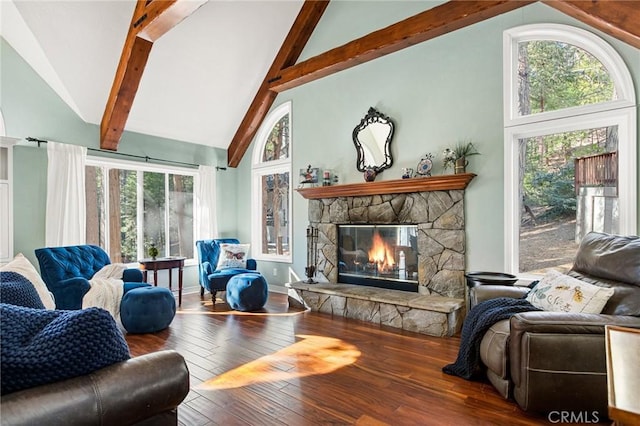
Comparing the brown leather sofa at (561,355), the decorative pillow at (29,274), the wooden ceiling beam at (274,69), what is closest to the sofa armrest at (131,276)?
the decorative pillow at (29,274)

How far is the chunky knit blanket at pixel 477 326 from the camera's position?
2391 mm

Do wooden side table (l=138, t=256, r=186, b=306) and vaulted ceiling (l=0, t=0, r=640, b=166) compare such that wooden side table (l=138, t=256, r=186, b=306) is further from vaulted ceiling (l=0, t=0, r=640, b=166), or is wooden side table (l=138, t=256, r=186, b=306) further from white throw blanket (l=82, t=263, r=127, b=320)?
vaulted ceiling (l=0, t=0, r=640, b=166)

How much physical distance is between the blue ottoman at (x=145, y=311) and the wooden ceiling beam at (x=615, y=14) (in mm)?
4633

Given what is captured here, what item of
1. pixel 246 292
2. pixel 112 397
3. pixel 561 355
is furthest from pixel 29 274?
pixel 561 355

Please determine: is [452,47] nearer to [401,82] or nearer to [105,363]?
[401,82]

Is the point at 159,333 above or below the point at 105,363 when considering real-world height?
below

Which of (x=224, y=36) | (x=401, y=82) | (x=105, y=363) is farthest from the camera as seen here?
(x=224, y=36)

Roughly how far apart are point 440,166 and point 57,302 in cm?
435

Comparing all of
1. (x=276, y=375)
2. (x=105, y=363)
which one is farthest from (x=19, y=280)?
(x=276, y=375)

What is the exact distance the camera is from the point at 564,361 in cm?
196

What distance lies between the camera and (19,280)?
5.63 ft

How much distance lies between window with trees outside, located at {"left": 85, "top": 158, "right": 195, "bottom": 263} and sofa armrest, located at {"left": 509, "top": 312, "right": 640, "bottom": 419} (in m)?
5.14

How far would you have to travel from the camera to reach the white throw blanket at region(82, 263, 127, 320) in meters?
3.57

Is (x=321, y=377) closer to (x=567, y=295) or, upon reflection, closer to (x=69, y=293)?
(x=567, y=295)
